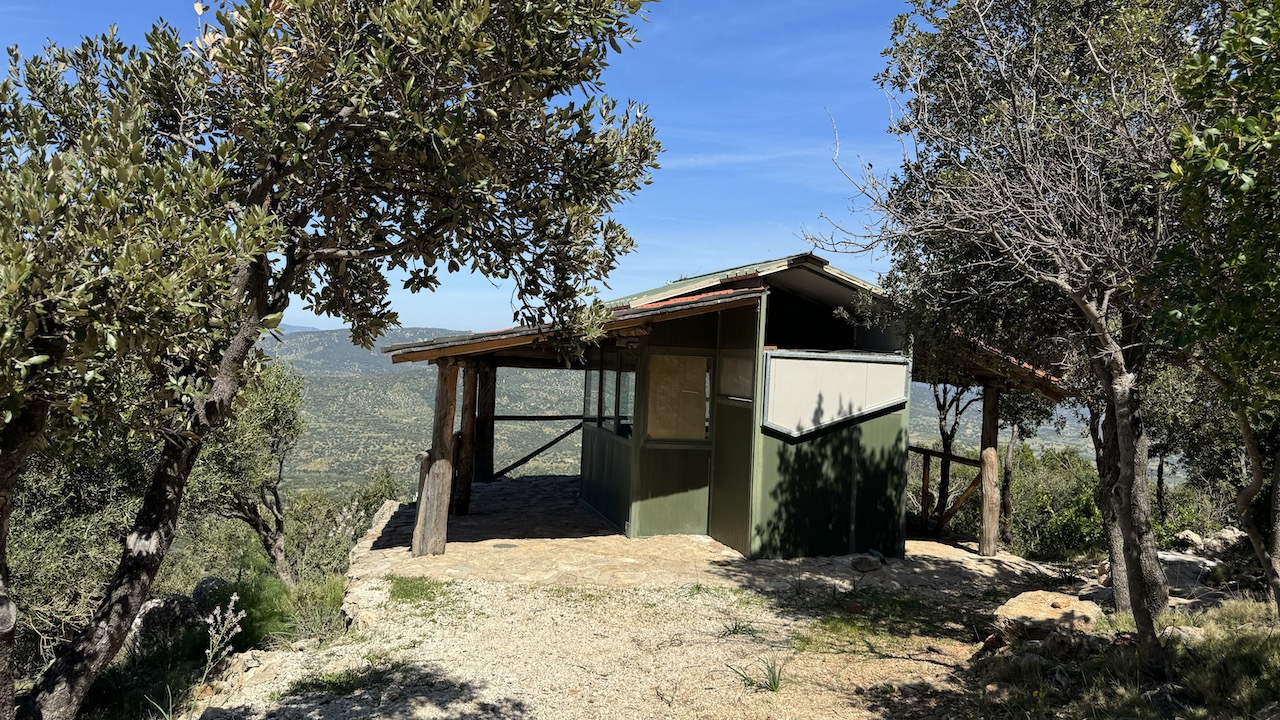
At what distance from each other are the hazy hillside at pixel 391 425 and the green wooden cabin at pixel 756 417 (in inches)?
672

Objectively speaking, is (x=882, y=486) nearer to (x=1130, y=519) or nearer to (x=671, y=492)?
(x=671, y=492)

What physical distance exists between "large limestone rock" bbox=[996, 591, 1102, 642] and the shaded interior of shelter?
20.3 feet

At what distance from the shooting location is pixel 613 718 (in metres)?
5.93

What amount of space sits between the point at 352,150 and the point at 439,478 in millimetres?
5951

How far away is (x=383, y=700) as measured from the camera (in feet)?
20.1

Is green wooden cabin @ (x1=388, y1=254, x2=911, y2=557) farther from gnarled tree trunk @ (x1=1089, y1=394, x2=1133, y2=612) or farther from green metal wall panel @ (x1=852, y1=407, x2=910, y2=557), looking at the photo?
gnarled tree trunk @ (x1=1089, y1=394, x2=1133, y2=612)

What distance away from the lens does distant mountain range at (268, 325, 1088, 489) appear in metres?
34.7

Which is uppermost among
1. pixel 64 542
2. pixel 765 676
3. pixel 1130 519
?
pixel 1130 519

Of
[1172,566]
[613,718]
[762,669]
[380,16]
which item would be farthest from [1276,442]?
[380,16]

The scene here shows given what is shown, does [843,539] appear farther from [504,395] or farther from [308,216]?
[504,395]

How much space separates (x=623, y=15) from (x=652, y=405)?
7450 mm

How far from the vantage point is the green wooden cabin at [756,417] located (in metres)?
10.8

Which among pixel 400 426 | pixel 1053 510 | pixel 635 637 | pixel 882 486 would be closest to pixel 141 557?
pixel 635 637

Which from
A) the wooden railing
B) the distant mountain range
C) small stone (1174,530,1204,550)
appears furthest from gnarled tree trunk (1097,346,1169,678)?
the distant mountain range
